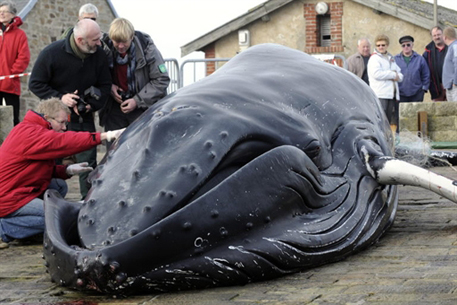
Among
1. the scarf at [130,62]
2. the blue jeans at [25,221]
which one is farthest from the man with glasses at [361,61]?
the blue jeans at [25,221]

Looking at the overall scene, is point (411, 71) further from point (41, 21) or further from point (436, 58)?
point (41, 21)

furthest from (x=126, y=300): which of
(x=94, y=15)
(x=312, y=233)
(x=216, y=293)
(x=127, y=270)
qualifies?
(x=94, y=15)

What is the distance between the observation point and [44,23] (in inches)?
1330

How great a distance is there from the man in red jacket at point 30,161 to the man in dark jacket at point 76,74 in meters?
1.92

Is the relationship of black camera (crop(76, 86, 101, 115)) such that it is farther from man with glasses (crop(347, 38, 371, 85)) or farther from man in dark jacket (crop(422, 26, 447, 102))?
man in dark jacket (crop(422, 26, 447, 102))

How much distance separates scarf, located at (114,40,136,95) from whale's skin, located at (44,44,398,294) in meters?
3.25

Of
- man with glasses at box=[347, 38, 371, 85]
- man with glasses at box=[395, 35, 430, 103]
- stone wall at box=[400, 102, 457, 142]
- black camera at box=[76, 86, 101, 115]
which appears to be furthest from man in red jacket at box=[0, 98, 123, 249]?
man with glasses at box=[395, 35, 430, 103]

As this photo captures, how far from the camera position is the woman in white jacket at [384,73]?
15.9 meters

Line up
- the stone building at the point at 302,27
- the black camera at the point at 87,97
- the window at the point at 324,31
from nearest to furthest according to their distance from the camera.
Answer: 1. the black camera at the point at 87,97
2. the stone building at the point at 302,27
3. the window at the point at 324,31

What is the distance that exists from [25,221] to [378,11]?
109 feet

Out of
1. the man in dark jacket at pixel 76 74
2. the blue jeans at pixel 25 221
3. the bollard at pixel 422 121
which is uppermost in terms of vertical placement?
the man in dark jacket at pixel 76 74

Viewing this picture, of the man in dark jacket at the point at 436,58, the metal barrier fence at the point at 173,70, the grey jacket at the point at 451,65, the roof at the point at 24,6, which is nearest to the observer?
the grey jacket at the point at 451,65

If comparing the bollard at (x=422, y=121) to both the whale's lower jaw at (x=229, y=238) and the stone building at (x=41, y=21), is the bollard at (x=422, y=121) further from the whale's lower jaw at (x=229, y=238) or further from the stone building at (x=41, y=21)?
the stone building at (x=41, y=21)

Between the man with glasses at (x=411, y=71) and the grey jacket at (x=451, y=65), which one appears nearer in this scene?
the grey jacket at (x=451, y=65)
